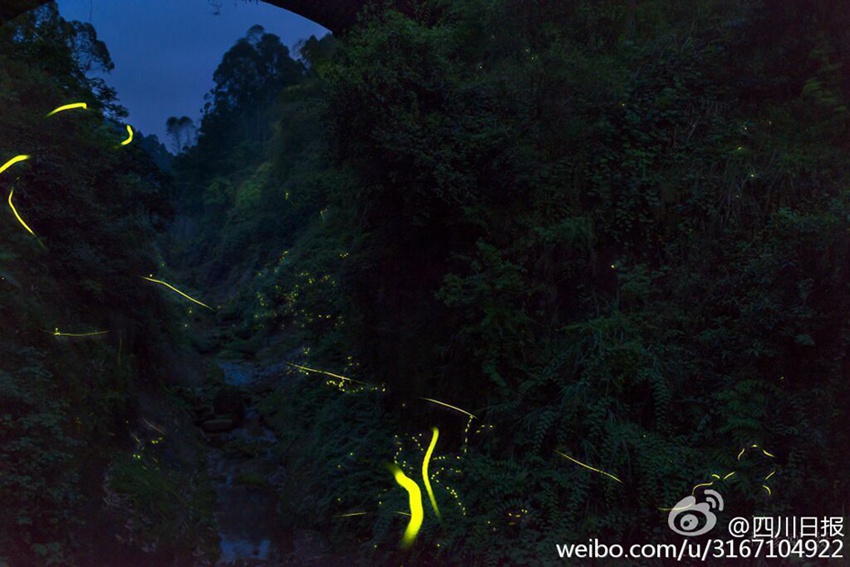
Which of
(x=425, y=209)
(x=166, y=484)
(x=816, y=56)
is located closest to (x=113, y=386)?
(x=166, y=484)

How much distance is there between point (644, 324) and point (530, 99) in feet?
15.3

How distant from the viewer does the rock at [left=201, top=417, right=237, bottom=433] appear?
16531 millimetres

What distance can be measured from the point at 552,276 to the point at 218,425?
10.7 m

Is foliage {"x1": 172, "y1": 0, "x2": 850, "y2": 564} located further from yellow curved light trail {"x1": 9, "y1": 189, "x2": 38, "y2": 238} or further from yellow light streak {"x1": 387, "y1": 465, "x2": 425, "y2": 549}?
yellow curved light trail {"x1": 9, "y1": 189, "x2": 38, "y2": 238}

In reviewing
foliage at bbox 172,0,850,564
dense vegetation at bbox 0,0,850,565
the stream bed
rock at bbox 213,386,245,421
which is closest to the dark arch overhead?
foliage at bbox 172,0,850,564

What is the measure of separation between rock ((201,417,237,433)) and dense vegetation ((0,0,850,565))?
2.80 metres

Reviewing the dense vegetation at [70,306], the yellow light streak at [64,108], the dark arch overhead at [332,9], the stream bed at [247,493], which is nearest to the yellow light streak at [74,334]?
the dense vegetation at [70,306]

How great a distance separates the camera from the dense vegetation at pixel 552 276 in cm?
764

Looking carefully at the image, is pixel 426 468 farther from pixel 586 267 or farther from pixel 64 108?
pixel 64 108

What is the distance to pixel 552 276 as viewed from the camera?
1020 centimetres

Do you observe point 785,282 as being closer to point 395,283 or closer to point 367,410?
point 395,283

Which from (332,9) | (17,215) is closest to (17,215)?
(17,215)

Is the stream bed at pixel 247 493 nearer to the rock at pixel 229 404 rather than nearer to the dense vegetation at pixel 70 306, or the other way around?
the rock at pixel 229 404

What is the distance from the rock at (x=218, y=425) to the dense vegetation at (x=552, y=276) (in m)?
2.80
